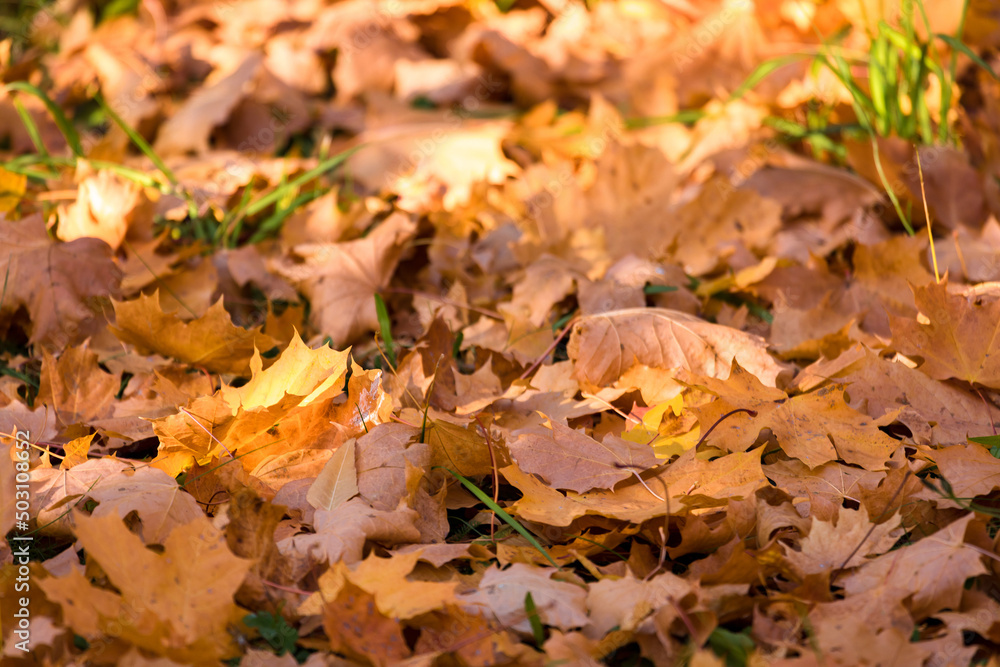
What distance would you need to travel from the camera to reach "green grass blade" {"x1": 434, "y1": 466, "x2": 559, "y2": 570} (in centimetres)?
109

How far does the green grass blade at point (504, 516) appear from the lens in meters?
1.09

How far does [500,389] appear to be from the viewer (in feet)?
4.66

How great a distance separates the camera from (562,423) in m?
1.24

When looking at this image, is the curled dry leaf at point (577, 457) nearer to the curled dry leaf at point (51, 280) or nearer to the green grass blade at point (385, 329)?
the green grass blade at point (385, 329)

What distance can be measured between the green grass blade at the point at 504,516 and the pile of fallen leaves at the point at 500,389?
1 centimetres

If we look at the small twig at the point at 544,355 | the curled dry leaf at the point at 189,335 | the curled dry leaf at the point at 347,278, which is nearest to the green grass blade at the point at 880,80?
the small twig at the point at 544,355

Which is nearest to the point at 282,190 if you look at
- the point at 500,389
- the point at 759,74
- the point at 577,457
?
the point at 500,389

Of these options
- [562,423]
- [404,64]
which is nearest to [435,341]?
[562,423]

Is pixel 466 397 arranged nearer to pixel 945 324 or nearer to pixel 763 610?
pixel 763 610

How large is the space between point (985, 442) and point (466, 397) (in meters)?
0.85

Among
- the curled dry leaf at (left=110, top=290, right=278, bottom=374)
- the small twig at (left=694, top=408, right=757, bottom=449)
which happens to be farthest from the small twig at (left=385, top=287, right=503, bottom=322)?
the small twig at (left=694, top=408, right=757, bottom=449)

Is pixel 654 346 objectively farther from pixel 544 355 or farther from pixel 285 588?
pixel 285 588

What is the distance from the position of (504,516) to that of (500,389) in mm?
346

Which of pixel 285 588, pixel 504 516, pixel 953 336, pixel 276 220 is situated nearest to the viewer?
pixel 285 588
